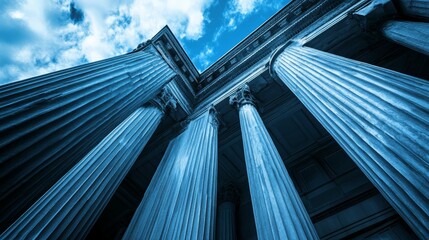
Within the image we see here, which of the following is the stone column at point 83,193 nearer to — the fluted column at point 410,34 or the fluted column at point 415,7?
the fluted column at point 410,34

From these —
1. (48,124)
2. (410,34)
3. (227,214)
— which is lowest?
(227,214)

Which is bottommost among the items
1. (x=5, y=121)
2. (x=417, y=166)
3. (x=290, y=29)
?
(x=417, y=166)

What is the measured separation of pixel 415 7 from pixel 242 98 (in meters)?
4.68

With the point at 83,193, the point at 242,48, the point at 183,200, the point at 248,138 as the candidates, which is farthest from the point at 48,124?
the point at 242,48

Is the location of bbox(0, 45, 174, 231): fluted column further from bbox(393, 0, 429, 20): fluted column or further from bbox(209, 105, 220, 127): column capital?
bbox(393, 0, 429, 20): fluted column

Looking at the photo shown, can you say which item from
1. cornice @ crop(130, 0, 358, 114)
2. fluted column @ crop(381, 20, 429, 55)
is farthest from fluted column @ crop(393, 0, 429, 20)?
cornice @ crop(130, 0, 358, 114)

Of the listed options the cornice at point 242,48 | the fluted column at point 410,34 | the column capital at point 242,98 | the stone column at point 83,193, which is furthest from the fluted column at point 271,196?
the cornice at point 242,48

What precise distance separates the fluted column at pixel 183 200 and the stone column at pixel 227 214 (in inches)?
125

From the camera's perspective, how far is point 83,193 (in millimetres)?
3975

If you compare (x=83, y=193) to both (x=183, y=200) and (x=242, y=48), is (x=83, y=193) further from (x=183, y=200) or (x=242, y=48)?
(x=242, y=48)

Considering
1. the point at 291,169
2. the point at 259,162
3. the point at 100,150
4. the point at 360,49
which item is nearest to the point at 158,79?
the point at 100,150

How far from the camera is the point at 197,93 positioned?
10891 millimetres

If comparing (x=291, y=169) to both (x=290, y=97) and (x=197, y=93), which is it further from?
(x=197, y=93)

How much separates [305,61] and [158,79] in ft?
13.4
